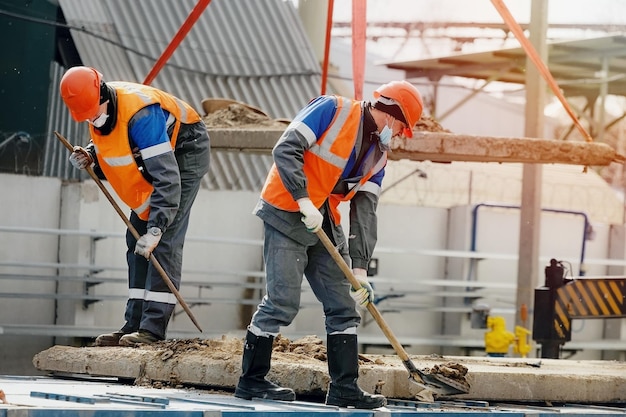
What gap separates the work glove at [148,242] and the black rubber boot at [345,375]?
1.47 m

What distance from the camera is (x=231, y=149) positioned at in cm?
1042

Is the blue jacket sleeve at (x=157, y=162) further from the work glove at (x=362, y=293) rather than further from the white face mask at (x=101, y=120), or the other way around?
the work glove at (x=362, y=293)

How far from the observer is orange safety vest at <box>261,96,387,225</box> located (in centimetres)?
644

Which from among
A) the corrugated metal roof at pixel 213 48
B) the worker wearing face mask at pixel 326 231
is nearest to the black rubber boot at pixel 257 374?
the worker wearing face mask at pixel 326 231

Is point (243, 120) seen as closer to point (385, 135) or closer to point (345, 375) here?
point (385, 135)

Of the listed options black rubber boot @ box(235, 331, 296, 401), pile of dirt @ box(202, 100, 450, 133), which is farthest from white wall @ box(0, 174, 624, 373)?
black rubber boot @ box(235, 331, 296, 401)

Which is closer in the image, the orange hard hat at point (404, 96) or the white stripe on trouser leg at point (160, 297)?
the orange hard hat at point (404, 96)

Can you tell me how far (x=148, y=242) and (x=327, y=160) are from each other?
156 centimetres

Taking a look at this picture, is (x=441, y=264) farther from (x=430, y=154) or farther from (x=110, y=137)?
(x=110, y=137)

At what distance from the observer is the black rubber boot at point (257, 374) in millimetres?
6465

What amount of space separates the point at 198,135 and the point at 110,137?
0.80m

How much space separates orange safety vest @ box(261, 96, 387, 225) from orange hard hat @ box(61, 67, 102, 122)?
1474 millimetres

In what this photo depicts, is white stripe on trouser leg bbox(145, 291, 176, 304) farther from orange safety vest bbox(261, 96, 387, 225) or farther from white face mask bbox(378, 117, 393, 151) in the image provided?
white face mask bbox(378, 117, 393, 151)

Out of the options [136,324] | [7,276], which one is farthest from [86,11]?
[136,324]
